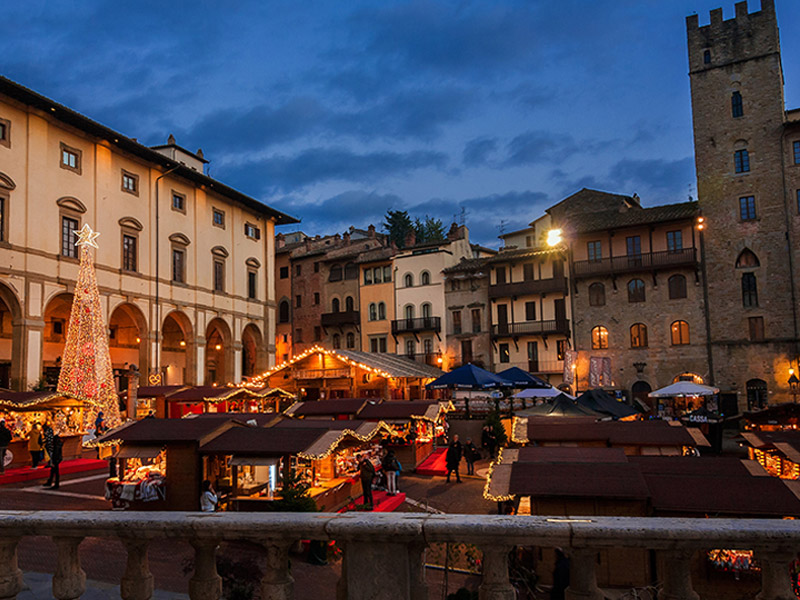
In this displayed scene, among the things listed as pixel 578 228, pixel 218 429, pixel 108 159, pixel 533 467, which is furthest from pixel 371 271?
pixel 533 467

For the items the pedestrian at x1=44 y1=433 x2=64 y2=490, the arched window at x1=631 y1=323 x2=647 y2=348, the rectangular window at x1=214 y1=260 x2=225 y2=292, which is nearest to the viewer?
the pedestrian at x1=44 y1=433 x2=64 y2=490

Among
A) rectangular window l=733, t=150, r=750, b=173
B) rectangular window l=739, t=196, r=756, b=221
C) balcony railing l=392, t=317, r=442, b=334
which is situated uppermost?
rectangular window l=733, t=150, r=750, b=173

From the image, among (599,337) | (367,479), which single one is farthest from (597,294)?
(367,479)

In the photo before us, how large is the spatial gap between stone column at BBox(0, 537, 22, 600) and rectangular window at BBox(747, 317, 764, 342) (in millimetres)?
43784

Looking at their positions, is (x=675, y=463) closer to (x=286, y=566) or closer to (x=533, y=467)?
(x=533, y=467)

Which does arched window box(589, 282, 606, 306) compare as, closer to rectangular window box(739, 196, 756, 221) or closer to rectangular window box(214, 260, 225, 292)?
rectangular window box(739, 196, 756, 221)

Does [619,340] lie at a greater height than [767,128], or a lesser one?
lesser

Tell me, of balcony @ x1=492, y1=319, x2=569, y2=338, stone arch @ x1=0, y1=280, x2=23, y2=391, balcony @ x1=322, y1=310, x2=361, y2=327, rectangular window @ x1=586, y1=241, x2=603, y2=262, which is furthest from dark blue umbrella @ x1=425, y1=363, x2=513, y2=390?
balcony @ x1=322, y1=310, x2=361, y2=327

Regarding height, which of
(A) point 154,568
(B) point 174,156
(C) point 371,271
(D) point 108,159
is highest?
(B) point 174,156

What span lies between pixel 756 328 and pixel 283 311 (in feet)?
121

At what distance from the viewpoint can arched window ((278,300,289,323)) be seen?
59.6 meters

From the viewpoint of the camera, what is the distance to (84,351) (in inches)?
966

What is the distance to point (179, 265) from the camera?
133 ft

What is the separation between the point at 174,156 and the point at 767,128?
37.1 meters
